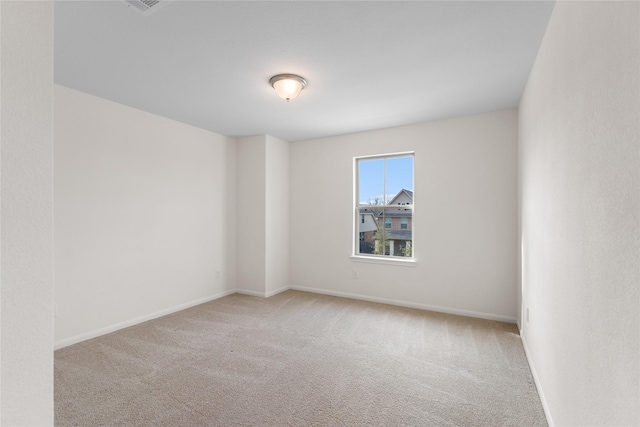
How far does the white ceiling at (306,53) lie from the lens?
6.22 feet

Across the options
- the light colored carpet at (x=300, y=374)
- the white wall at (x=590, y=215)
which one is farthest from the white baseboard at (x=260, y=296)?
the white wall at (x=590, y=215)

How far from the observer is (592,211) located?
4.18ft

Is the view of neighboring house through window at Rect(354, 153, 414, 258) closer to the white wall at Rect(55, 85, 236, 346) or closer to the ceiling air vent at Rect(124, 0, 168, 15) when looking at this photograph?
the white wall at Rect(55, 85, 236, 346)

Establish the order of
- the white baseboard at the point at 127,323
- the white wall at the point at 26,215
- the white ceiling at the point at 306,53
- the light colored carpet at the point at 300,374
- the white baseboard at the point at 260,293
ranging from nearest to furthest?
the white wall at the point at 26,215, the white ceiling at the point at 306,53, the light colored carpet at the point at 300,374, the white baseboard at the point at 127,323, the white baseboard at the point at 260,293

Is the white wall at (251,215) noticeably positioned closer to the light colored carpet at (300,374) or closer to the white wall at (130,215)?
the white wall at (130,215)

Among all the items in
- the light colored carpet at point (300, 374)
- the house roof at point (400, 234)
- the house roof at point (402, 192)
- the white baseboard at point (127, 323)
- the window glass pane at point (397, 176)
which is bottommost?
the light colored carpet at point (300, 374)

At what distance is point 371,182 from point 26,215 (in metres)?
4.19

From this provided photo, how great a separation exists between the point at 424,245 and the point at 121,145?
394 cm

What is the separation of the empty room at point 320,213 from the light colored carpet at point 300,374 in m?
0.02

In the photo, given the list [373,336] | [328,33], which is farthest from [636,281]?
[373,336]

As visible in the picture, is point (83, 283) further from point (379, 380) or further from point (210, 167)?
point (379, 380)

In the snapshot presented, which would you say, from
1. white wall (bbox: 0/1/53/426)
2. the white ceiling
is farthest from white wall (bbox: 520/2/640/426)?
white wall (bbox: 0/1/53/426)

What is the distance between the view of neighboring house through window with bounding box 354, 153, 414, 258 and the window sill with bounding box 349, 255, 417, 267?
0.10m

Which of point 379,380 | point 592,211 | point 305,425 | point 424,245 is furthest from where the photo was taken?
point 424,245
